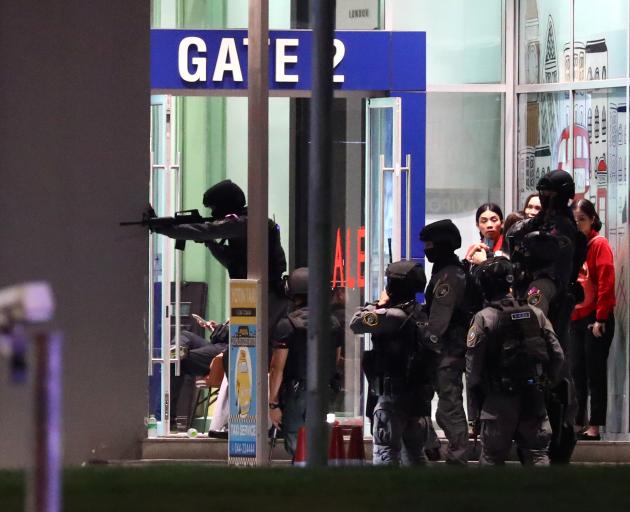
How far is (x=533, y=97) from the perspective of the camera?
14359 mm

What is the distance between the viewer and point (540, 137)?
47.1ft

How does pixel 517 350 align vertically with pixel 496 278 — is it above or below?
below

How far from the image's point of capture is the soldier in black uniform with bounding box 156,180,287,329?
10820mm

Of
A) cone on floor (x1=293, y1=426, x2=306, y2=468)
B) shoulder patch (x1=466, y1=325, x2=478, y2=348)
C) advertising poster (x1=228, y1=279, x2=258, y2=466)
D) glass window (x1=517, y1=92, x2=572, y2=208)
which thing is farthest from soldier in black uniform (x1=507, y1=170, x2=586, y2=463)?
glass window (x1=517, y1=92, x2=572, y2=208)

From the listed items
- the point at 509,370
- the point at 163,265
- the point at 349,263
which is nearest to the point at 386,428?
the point at 509,370

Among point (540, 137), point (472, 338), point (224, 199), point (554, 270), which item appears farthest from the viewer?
point (540, 137)

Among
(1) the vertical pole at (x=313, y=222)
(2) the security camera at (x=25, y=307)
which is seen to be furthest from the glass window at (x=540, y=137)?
(2) the security camera at (x=25, y=307)

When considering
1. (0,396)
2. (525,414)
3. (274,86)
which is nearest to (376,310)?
(525,414)

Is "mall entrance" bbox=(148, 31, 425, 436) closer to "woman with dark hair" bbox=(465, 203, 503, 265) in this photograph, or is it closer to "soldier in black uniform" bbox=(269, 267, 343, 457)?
"woman with dark hair" bbox=(465, 203, 503, 265)

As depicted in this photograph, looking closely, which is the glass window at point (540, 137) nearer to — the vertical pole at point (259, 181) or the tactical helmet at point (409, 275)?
the tactical helmet at point (409, 275)

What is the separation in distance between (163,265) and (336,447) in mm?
2845

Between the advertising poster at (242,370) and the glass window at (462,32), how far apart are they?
14.5 feet

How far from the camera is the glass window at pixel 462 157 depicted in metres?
14.7

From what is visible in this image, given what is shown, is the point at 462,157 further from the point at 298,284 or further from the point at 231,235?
the point at 231,235
